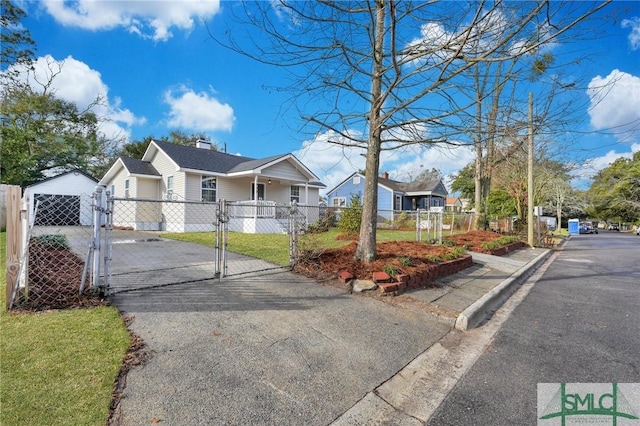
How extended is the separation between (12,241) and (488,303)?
6.88 m

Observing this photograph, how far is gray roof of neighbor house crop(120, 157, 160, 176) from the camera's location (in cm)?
1653

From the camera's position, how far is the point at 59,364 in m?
A: 2.45

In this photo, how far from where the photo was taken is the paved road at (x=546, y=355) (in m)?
2.36

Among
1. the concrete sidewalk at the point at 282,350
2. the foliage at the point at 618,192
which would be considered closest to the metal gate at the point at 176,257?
the concrete sidewalk at the point at 282,350

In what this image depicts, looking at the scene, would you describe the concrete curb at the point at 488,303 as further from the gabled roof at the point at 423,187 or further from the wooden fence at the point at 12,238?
the gabled roof at the point at 423,187

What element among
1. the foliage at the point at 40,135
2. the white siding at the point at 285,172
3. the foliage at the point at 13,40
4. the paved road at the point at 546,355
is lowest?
the paved road at the point at 546,355

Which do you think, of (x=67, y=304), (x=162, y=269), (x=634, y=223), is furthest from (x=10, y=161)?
(x=634, y=223)

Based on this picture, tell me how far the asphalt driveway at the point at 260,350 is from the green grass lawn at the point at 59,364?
0.20 meters

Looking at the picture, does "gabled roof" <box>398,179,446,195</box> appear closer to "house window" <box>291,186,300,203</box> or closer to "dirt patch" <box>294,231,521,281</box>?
"house window" <box>291,186,300,203</box>

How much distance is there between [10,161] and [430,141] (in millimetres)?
25128

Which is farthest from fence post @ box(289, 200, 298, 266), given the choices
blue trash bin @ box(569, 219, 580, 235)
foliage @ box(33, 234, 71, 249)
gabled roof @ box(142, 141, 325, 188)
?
blue trash bin @ box(569, 219, 580, 235)

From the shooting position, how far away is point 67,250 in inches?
298

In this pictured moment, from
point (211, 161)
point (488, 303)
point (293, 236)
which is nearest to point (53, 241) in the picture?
point (293, 236)

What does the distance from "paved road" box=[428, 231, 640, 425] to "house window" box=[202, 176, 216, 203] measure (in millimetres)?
14976
